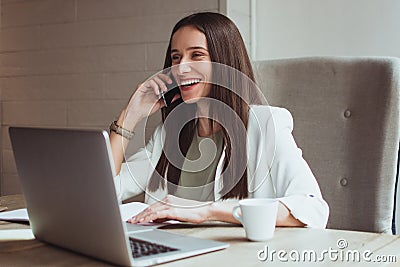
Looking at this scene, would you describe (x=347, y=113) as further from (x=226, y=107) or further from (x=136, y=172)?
(x=136, y=172)

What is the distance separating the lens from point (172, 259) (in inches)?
34.7

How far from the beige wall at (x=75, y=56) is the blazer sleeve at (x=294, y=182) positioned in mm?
867

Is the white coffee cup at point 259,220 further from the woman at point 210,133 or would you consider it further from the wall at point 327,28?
the wall at point 327,28

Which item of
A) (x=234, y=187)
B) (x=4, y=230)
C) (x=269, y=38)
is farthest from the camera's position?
(x=269, y=38)

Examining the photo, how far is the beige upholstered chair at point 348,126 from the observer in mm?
1569

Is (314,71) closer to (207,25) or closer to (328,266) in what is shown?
(207,25)

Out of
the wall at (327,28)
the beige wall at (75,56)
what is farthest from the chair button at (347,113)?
the beige wall at (75,56)

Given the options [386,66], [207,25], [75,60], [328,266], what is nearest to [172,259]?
[328,266]

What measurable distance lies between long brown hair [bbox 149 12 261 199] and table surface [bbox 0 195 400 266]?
37cm

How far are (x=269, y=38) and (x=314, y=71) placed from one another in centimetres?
60

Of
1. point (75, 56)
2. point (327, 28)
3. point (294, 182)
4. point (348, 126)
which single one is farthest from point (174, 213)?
point (75, 56)

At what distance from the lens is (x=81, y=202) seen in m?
0.89

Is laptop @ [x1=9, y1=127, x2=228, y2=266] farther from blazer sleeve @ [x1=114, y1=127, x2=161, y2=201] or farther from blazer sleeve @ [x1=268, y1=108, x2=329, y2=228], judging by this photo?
blazer sleeve @ [x1=114, y1=127, x2=161, y2=201]

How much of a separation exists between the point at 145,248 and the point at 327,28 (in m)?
1.45
